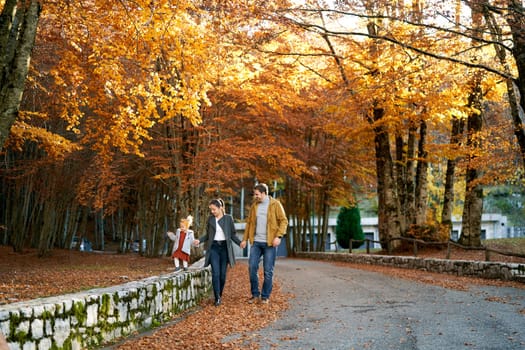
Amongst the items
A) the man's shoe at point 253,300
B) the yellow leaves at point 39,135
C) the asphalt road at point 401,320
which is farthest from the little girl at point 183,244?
the yellow leaves at point 39,135

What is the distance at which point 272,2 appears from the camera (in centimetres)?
1462

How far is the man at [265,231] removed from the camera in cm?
1059

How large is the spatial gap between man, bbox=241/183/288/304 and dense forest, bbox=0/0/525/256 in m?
3.88

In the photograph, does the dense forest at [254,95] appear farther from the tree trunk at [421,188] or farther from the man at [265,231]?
the man at [265,231]

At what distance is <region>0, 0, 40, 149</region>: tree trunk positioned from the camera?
10398mm

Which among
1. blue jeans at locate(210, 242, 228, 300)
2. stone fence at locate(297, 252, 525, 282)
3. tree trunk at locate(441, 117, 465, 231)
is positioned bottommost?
stone fence at locate(297, 252, 525, 282)

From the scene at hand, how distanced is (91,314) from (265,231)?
13.7 feet

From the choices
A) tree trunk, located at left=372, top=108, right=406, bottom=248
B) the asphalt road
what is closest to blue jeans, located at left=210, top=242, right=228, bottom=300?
the asphalt road

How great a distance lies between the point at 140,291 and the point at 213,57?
10.3 m

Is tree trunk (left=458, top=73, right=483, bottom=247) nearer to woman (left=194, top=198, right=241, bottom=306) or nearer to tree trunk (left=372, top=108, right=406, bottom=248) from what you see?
tree trunk (left=372, top=108, right=406, bottom=248)

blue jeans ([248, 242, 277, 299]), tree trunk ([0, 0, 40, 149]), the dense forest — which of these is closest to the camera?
tree trunk ([0, 0, 40, 149])

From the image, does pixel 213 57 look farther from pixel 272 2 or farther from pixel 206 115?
pixel 206 115

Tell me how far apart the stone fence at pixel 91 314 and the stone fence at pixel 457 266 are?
8.07 metres

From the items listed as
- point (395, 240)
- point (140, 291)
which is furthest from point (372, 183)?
point (140, 291)
